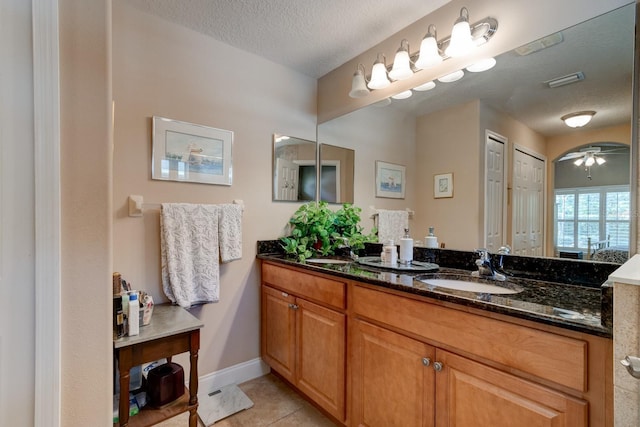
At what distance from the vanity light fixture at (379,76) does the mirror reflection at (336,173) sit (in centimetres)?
56

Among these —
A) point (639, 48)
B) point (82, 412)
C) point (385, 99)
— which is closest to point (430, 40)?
point (385, 99)

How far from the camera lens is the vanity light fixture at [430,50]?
159 centimetres

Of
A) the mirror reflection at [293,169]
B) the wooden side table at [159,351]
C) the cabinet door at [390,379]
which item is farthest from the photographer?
the mirror reflection at [293,169]

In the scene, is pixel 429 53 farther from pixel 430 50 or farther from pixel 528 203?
pixel 528 203

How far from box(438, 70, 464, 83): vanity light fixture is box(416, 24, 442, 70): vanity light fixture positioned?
0.31 ft

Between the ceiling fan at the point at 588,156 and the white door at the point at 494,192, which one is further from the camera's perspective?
the white door at the point at 494,192

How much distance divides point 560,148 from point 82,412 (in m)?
2.00

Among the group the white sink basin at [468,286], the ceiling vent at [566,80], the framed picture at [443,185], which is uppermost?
the ceiling vent at [566,80]

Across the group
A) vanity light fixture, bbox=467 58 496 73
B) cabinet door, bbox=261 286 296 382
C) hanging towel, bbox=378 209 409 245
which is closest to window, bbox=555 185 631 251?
vanity light fixture, bbox=467 58 496 73

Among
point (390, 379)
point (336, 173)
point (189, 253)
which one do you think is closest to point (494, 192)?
point (390, 379)

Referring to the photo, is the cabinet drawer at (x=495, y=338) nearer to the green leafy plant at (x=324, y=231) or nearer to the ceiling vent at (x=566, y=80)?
the green leafy plant at (x=324, y=231)

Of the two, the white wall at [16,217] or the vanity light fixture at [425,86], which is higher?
the vanity light fixture at [425,86]

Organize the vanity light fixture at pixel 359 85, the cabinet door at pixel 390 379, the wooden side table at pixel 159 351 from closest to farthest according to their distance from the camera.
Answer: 1. the cabinet door at pixel 390 379
2. the wooden side table at pixel 159 351
3. the vanity light fixture at pixel 359 85

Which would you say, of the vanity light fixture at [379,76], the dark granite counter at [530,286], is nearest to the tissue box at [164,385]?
the dark granite counter at [530,286]
